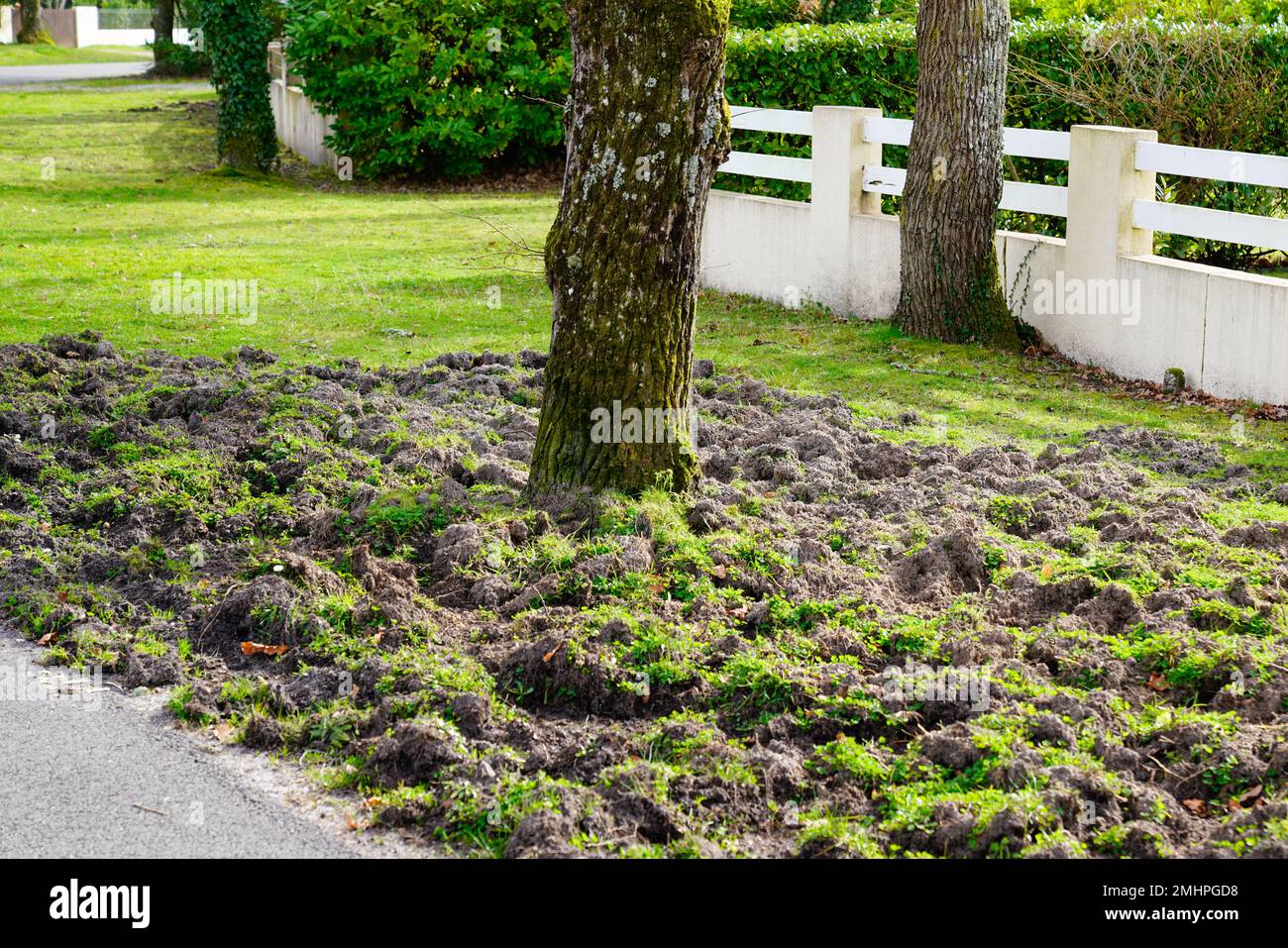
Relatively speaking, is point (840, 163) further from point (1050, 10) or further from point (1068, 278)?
point (1050, 10)

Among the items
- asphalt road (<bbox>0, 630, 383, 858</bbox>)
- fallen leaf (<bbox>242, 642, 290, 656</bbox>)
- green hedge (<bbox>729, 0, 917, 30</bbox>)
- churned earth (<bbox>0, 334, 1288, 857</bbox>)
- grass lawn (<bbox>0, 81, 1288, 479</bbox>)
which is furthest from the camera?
green hedge (<bbox>729, 0, 917, 30</bbox>)

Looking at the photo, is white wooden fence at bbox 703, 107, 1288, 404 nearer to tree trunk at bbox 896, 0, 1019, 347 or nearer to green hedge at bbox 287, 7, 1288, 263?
tree trunk at bbox 896, 0, 1019, 347

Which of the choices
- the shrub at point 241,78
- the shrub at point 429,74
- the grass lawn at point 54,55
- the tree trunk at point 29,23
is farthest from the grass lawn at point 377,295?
the tree trunk at point 29,23

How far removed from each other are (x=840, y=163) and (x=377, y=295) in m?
4.34

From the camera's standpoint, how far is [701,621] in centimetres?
582

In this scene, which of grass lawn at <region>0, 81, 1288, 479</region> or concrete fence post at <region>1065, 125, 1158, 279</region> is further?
concrete fence post at <region>1065, 125, 1158, 279</region>

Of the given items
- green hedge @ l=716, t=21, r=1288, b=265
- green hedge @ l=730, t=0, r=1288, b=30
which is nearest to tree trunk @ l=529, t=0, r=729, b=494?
green hedge @ l=716, t=21, r=1288, b=265

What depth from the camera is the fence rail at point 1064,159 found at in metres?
9.24

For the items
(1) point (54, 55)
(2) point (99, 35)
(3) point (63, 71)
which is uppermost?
(2) point (99, 35)

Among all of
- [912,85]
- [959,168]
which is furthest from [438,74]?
[959,168]

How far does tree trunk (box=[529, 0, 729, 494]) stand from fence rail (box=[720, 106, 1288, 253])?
13.2ft

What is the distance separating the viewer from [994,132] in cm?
1093

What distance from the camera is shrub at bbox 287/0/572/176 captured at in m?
20.7
